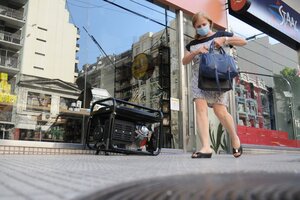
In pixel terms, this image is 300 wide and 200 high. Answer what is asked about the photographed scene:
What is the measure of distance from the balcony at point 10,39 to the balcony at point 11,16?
0.52 feet

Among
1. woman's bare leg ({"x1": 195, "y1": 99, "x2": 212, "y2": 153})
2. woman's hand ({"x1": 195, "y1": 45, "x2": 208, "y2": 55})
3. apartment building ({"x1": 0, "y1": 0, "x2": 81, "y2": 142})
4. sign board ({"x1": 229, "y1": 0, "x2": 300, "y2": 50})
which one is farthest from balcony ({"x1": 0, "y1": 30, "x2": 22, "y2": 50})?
sign board ({"x1": 229, "y1": 0, "x2": 300, "y2": 50})

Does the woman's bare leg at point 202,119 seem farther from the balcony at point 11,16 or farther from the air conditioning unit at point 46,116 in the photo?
the balcony at point 11,16

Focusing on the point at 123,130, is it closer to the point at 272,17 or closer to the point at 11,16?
→ the point at 11,16

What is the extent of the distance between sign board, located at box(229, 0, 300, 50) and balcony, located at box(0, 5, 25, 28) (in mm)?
4457

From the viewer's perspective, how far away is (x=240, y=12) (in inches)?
278

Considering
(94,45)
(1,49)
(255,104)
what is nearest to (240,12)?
(255,104)

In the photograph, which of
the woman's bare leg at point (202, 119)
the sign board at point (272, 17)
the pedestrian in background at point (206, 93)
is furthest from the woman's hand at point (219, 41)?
the sign board at point (272, 17)

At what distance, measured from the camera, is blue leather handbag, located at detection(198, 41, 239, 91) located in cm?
279

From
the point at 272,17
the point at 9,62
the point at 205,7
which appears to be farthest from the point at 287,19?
the point at 9,62

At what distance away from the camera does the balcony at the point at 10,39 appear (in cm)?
438

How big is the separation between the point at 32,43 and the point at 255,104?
5.06 meters

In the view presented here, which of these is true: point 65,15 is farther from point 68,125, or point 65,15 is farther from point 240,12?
point 240,12

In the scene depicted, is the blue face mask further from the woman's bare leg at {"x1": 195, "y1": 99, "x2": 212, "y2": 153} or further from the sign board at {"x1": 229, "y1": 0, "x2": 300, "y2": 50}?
the sign board at {"x1": 229, "y1": 0, "x2": 300, "y2": 50}

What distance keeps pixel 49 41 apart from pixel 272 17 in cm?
596
